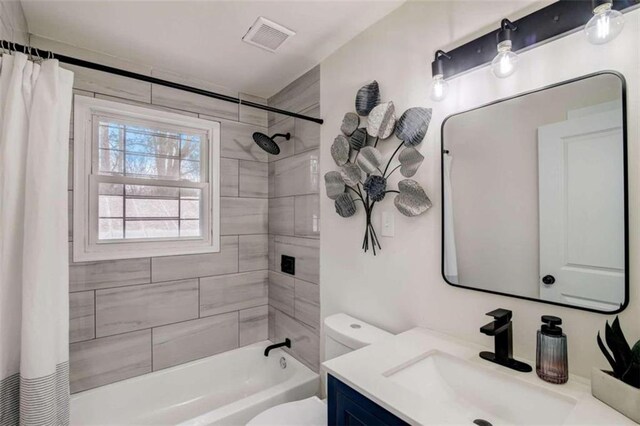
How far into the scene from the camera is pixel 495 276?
3.90 feet

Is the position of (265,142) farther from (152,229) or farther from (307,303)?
(307,303)

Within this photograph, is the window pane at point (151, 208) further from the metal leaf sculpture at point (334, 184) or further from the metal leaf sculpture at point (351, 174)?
the metal leaf sculpture at point (351, 174)

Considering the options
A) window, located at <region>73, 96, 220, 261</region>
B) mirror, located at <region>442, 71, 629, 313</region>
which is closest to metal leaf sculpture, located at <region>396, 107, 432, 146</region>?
mirror, located at <region>442, 71, 629, 313</region>

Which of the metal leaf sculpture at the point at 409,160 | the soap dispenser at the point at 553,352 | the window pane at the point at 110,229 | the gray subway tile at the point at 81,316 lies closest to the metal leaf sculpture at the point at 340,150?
the metal leaf sculpture at the point at 409,160

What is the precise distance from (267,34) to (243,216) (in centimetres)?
136

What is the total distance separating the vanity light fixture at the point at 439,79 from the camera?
129 centimetres

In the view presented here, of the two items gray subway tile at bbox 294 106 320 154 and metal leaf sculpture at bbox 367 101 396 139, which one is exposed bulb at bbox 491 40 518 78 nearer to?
metal leaf sculpture at bbox 367 101 396 139

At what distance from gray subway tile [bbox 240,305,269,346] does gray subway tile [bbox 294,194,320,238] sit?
0.84 meters

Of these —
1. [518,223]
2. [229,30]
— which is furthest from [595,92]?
[229,30]

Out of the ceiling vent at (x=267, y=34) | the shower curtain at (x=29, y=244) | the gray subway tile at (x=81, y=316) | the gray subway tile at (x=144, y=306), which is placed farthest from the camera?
the gray subway tile at (x=144, y=306)

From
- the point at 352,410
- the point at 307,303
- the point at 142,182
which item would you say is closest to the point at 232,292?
the point at 307,303

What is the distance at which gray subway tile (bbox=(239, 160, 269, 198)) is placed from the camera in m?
2.58

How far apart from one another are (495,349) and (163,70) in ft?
8.49

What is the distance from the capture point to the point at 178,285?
2.27 metres
